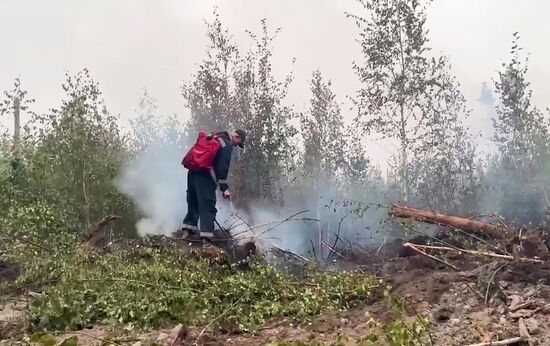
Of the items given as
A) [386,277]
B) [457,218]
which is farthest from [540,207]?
[386,277]

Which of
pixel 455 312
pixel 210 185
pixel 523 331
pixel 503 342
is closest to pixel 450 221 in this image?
pixel 455 312

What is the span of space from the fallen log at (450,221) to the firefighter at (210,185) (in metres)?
2.15

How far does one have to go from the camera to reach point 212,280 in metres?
5.74

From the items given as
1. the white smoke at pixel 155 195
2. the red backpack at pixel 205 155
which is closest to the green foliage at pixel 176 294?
the red backpack at pixel 205 155

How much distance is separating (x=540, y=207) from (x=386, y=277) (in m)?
7.82

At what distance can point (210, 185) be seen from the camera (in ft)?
25.7

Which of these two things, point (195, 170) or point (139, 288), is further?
point (195, 170)

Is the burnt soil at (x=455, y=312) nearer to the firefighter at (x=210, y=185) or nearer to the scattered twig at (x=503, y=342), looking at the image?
the scattered twig at (x=503, y=342)

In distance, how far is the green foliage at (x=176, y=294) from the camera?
508 centimetres

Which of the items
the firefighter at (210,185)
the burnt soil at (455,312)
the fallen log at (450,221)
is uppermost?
the firefighter at (210,185)

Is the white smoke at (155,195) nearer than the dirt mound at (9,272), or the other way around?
the dirt mound at (9,272)

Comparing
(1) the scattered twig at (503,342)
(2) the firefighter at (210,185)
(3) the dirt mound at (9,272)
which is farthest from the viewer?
(2) the firefighter at (210,185)

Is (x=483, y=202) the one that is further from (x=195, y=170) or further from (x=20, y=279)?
(x=20, y=279)

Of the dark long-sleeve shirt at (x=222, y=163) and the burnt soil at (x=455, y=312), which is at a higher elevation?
the dark long-sleeve shirt at (x=222, y=163)
